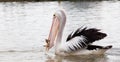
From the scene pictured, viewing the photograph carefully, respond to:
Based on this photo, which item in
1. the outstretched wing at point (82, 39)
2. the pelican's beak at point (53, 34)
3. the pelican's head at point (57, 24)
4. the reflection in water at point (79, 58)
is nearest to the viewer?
the reflection in water at point (79, 58)

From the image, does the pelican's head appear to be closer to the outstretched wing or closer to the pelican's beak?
the pelican's beak

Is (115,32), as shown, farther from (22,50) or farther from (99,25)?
(22,50)

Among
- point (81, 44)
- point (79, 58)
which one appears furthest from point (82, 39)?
point (79, 58)

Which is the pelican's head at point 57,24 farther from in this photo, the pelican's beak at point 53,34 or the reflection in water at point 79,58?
the reflection in water at point 79,58

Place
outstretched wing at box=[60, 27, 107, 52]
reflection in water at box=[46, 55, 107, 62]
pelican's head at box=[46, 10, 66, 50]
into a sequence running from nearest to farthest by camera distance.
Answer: reflection in water at box=[46, 55, 107, 62] → outstretched wing at box=[60, 27, 107, 52] → pelican's head at box=[46, 10, 66, 50]

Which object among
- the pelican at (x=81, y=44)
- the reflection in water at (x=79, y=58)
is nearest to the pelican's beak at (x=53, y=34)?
the pelican at (x=81, y=44)

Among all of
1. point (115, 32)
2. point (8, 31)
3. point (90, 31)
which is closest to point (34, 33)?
point (8, 31)

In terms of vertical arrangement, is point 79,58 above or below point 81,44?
below

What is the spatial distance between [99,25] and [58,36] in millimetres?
4480

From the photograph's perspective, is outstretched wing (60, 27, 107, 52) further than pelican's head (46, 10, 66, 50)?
No

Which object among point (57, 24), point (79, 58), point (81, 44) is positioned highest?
point (57, 24)

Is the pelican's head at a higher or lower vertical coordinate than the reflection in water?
higher

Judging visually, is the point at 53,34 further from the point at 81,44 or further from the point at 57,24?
the point at 81,44

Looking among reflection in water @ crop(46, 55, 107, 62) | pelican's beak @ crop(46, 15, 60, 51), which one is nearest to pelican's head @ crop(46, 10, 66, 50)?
pelican's beak @ crop(46, 15, 60, 51)
